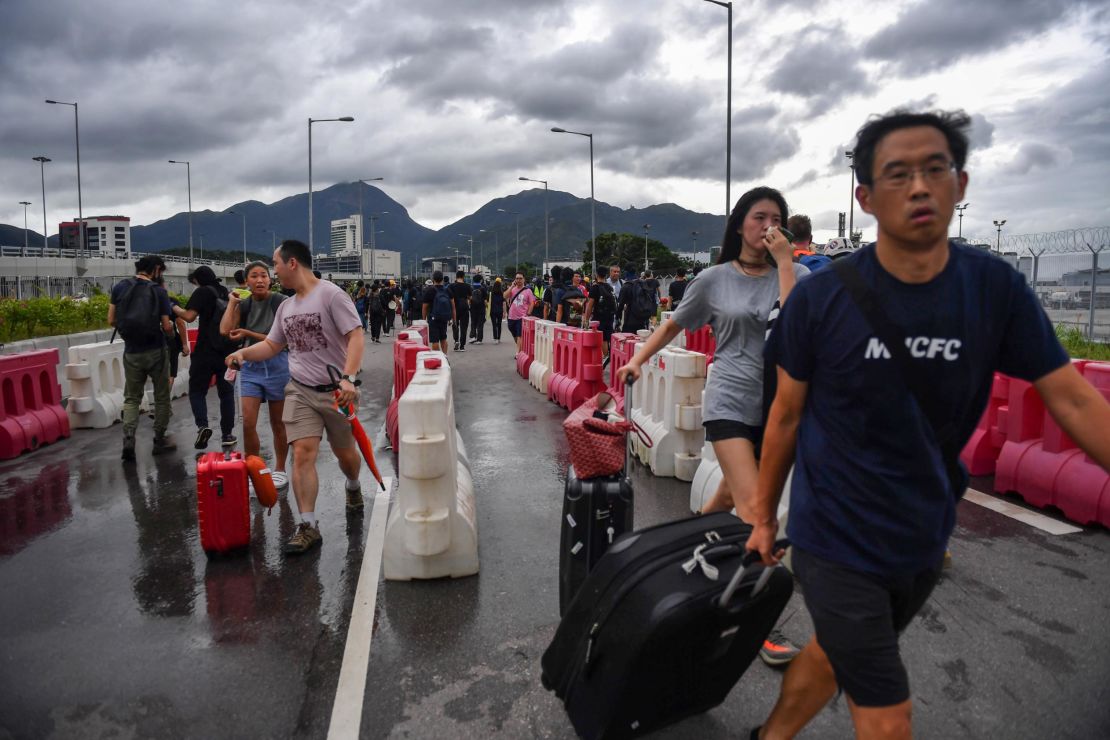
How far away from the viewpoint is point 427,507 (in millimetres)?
4602

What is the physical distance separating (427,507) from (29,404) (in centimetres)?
705

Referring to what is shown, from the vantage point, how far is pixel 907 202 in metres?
2.02

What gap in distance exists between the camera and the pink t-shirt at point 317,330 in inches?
215

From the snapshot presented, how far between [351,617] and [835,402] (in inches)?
118

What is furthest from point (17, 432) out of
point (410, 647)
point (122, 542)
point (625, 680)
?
point (625, 680)

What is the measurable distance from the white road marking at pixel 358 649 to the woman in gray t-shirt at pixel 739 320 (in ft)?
5.67

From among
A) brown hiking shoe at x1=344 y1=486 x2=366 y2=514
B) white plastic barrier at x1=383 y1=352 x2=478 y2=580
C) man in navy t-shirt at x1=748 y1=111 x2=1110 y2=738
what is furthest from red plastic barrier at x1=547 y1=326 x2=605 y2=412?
man in navy t-shirt at x1=748 y1=111 x2=1110 y2=738

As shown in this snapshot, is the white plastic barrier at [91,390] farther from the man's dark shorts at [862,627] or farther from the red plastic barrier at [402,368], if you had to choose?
the man's dark shorts at [862,627]

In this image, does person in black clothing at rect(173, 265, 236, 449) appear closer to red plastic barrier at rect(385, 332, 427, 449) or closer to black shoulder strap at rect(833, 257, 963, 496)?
red plastic barrier at rect(385, 332, 427, 449)

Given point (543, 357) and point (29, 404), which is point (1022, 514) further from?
point (29, 404)

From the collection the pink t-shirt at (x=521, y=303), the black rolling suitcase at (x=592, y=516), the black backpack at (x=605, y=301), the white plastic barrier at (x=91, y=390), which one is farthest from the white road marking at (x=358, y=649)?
the pink t-shirt at (x=521, y=303)

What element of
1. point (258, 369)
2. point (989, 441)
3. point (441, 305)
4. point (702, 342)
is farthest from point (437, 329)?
point (989, 441)

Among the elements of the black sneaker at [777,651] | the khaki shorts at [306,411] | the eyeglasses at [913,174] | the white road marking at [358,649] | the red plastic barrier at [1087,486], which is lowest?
the white road marking at [358,649]

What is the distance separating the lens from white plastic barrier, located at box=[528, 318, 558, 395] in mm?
12883
